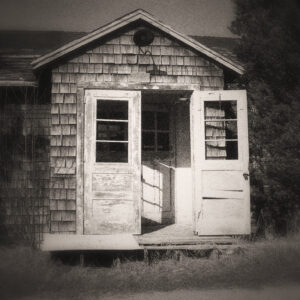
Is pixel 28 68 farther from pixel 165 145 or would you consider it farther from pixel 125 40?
pixel 165 145

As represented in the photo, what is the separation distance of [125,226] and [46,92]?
2.93m

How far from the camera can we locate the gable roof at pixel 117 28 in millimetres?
6785

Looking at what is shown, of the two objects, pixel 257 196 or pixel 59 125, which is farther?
pixel 257 196

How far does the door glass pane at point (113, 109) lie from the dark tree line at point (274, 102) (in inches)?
93.5

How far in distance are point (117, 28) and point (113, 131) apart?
1806 millimetres

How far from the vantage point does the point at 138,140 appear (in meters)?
6.91

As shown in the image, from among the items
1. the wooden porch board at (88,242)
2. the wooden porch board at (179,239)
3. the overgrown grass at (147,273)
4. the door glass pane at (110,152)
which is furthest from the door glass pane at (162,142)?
the overgrown grass at (147,273)

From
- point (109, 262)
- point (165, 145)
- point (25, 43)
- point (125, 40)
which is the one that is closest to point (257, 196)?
point (165, 145)

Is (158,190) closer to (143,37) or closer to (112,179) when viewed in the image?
(112,179)

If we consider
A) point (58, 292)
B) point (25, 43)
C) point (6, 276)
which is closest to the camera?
point (58, 292)

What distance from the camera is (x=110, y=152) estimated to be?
750 centimetres

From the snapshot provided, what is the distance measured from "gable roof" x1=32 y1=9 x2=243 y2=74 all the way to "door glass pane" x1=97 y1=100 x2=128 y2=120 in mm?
1088

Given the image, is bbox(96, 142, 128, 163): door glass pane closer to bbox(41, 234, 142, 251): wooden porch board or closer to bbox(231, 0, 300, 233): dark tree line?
bbox(41, 234, 142, 251): wooden porch board

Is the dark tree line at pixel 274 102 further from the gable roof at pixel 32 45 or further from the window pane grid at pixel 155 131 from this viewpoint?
the window pane grid at pixel 155 131
